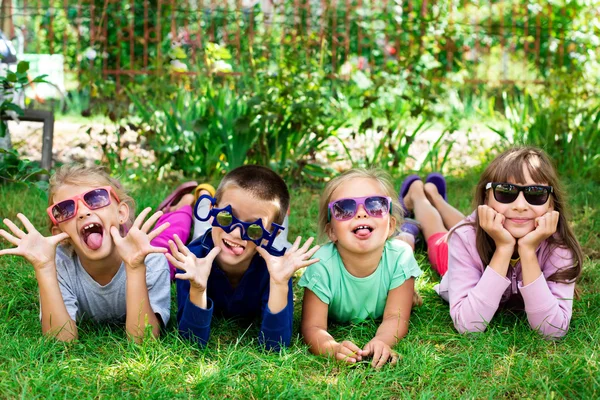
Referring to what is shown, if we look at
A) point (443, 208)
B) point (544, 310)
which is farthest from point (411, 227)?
point (544, 310)

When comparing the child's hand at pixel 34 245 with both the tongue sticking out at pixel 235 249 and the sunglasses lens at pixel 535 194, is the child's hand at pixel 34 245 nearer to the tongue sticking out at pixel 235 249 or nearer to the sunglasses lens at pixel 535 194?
the tongue sticking out at pixel 235 249

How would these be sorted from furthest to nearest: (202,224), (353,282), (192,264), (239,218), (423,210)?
(423,210) < (202,224) < (353,282) < (239,218) < (192,264)

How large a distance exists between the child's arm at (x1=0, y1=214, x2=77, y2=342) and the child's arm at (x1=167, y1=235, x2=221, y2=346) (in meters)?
0.47

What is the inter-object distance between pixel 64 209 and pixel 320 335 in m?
1.19

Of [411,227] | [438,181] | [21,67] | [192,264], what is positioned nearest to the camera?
[192,264]

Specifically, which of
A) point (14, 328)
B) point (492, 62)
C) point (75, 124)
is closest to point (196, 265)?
point (14, 328)

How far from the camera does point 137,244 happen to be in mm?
3047

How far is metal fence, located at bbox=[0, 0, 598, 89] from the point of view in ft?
25.8

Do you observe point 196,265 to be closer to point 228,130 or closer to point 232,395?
point 232,395

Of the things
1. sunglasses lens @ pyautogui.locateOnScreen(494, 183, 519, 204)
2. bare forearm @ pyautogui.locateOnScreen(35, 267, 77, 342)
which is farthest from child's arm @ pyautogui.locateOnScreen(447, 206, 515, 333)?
bare forearm @ pyautogui.locateOnScreen(35, 267, 77, 342)

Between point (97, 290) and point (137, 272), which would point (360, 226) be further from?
point (97, 290)

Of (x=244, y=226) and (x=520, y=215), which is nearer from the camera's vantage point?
(x=244, y=226)

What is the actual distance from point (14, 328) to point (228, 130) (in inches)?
113

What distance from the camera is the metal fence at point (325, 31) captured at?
7855mm
